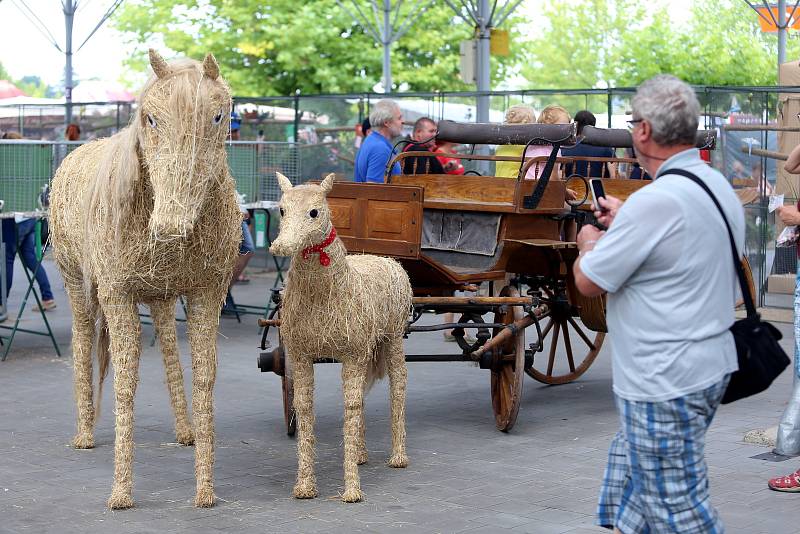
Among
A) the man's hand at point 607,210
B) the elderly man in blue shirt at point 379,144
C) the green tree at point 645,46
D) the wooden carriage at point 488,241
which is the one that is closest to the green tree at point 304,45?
the green tree at point 645,46

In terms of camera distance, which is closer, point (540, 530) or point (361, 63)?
point (540, 530)

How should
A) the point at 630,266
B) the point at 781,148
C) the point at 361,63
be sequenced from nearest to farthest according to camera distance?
the point at 630,266
the point at 781,148
the point at 361,63

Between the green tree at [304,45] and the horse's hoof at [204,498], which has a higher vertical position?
the green tree at [304,45]

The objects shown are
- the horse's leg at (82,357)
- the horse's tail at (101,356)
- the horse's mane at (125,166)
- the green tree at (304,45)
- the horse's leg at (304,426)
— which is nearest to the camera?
the horse's mane at (125,166)

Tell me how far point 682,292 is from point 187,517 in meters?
3.30

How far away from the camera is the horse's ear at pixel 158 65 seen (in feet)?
19.2

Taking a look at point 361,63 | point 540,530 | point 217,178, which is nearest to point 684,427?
point 540,530

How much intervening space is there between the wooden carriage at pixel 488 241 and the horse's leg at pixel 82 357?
1.14 meters

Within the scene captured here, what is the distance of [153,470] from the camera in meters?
7.17

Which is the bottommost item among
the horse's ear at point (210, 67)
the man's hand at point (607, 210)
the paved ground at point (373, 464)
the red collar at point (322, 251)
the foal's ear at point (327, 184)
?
the paved ground at point (373, 464)

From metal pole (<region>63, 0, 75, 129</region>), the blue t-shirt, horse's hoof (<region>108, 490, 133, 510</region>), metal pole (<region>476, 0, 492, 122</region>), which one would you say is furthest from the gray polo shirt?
metal pole (<region>63, 0, 75, 129</region>)

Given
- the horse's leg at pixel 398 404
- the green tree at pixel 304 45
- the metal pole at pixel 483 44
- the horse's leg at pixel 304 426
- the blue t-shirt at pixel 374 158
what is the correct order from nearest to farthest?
the horse's leg at pixel 304 426 < the horse's leg at pixel 398 404 < the blue t-shirt at pixel 374 158 < the metal pole at pixel 483 44 < the green tree at pixel 304 45

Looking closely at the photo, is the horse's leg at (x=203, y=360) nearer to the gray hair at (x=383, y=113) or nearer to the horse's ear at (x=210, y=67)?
the horse's ear at (x=210, y=67)

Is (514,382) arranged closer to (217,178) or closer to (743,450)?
(743,450)
